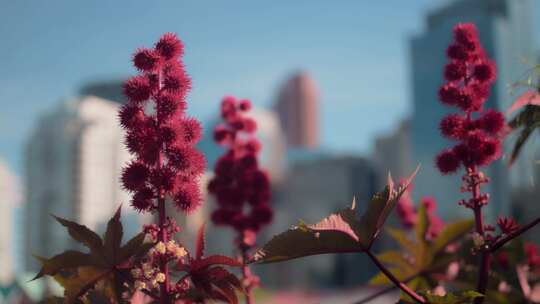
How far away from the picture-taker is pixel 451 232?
884 centimetres

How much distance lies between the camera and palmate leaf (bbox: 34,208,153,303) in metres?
6.13

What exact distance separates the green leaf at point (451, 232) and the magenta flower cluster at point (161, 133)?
389 cm

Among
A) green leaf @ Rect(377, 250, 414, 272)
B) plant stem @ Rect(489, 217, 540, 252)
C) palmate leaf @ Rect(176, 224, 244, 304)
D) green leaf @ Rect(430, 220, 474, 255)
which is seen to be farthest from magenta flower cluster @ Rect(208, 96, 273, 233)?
plant stem @ Rect(489, 217, 540, 252)

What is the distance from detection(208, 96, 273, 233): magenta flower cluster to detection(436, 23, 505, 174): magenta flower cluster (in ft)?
10.9

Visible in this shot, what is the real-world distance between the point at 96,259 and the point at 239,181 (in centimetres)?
384

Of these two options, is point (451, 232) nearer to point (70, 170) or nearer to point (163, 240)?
point (163, 240)

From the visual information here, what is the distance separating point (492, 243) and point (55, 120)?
15723cm

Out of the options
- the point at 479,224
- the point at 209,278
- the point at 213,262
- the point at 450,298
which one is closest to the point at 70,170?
the point at 209,278

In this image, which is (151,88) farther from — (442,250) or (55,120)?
(55,120)

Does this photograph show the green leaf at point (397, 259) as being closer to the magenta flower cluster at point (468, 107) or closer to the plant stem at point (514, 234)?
the magenta flower cluster at point (468, 107)

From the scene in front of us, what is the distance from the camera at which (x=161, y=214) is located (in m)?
6.15

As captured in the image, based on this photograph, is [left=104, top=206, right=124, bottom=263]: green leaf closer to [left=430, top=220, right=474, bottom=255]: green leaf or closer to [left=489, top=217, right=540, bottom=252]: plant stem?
[left=489, top=217, right=540, bottom=252]: plant stem

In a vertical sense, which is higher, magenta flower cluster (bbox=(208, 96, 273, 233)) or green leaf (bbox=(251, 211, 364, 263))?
magenta flower cluster (bbox=(208, 96, 273, 233))

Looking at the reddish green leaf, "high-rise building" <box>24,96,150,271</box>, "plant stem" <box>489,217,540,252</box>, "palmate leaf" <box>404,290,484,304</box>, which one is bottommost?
"palmate leaf" <box>404,290,484,304</box>
